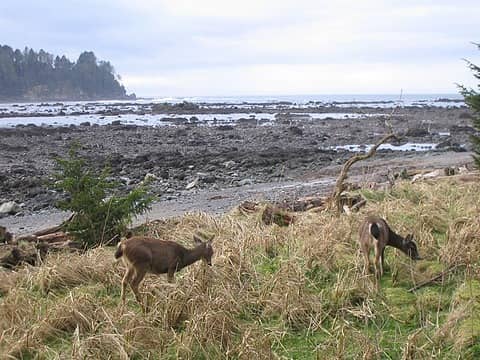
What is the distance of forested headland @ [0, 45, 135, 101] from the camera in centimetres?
11619

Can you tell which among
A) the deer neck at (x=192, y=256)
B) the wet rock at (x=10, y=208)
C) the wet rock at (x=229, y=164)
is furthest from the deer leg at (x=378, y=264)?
the wet rock at (x=229, y=164)

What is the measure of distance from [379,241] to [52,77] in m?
132

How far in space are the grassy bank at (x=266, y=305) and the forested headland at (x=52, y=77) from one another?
11373 centimetres

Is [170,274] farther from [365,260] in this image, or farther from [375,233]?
[375,233]

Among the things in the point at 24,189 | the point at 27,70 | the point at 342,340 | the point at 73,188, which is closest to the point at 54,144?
the point at 24,189

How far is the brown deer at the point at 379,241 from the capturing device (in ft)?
21.2

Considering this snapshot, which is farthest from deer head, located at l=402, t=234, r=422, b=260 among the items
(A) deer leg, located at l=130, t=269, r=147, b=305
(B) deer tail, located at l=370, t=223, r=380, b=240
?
(A) deer leg, located at l=130, t=269, r=147, b=305

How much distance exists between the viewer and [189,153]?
87.9 feet

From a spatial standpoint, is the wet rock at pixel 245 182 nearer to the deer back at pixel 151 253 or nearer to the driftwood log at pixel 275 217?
the driftwood log at pixel 275 217

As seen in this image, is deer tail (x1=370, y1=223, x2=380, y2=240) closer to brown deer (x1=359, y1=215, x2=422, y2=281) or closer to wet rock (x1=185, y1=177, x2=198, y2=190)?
brown deer (x1=359, y1=215, x2=422, y2=281)

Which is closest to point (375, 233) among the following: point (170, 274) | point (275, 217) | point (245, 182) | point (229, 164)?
point (170, 274)

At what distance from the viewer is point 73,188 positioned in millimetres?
9312

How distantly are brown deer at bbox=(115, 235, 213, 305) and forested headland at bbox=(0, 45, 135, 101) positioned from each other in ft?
377

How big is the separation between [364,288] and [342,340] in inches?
48.9
